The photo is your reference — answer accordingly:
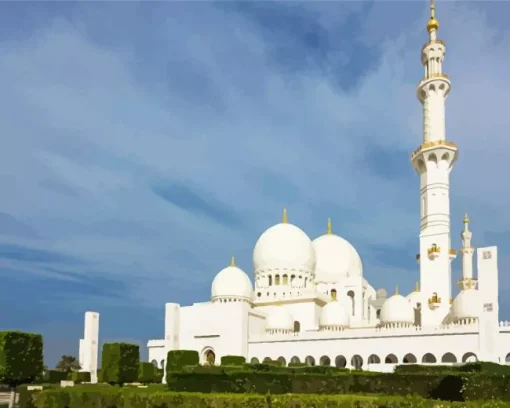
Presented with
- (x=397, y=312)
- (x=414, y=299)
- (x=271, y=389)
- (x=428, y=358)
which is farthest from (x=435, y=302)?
(x=271, y=389)

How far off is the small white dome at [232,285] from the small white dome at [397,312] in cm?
1294

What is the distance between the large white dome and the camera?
56781 millimetres

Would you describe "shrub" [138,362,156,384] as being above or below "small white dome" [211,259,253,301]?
below

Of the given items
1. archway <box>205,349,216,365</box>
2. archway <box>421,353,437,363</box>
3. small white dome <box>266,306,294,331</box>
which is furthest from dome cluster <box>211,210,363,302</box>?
archway <box>421,353,437,363</box>

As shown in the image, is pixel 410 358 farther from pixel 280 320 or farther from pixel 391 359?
pixel 280 320

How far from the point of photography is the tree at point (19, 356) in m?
26.0

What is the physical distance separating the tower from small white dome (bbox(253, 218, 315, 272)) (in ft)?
50.8

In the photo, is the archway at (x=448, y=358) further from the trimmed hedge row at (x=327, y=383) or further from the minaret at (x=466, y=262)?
the trimmed hedge row at (x=327, y=383)

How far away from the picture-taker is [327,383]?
67.6ft

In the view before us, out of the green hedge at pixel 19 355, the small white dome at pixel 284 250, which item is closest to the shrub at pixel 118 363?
the green hedge at pixel 19 355

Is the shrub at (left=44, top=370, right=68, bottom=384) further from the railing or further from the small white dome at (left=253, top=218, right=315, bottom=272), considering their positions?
the railing

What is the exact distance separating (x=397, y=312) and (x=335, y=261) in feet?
43.9

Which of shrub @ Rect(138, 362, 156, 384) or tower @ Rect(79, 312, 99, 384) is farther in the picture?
tower @ Rect(79, 312, 99, 384)

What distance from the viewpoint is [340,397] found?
13.6m
